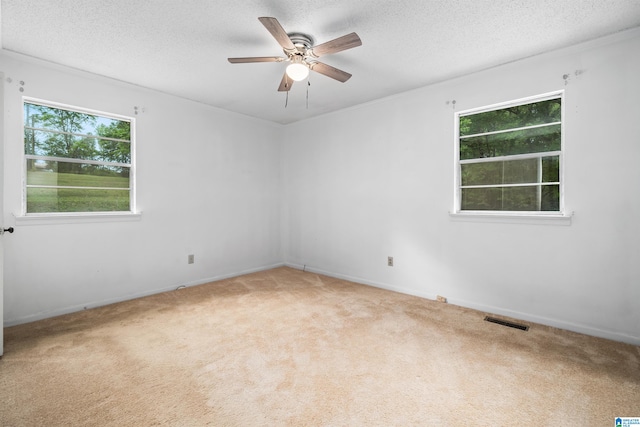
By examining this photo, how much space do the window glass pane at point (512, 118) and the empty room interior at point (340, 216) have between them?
2 centimetres

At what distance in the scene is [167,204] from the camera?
391cm

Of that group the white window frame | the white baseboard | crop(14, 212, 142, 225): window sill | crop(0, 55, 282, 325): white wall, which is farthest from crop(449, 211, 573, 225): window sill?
crop(14, 212, 142, 225): window sill

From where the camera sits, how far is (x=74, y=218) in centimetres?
318

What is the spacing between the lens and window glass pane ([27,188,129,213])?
301 centimetres

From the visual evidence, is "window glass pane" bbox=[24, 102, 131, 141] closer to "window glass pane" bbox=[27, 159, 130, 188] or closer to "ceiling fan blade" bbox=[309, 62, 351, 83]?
"window glass pane" bbox=[27, 159, 130, 188]

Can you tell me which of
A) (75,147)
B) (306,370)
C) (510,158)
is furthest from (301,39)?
(75,147)

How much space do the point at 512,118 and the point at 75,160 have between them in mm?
4708

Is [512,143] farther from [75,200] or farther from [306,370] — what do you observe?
[75,200]

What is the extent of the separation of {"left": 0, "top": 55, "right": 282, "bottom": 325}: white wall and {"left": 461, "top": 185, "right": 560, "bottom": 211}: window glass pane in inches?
126

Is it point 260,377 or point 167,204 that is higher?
point 167,204

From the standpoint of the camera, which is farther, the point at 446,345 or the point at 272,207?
the point at 272,207

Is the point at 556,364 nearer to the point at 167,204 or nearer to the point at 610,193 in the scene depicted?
the point at 610,193

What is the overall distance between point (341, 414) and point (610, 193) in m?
2.86

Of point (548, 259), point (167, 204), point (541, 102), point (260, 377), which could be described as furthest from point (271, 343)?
point (541, 102)
